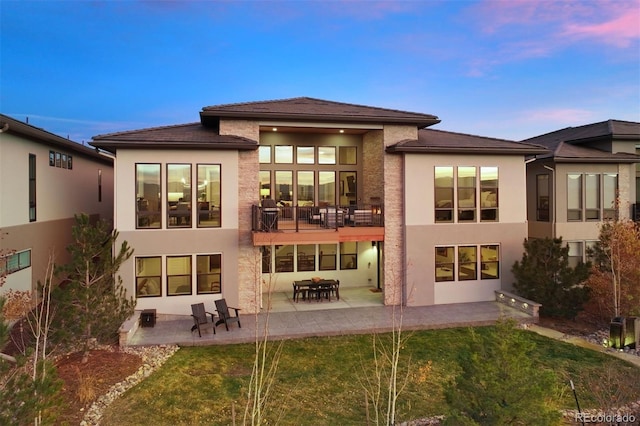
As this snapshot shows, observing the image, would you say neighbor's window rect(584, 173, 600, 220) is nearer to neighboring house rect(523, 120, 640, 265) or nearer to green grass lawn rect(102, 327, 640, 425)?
neighboring house rect(523, 120, 640, 265)

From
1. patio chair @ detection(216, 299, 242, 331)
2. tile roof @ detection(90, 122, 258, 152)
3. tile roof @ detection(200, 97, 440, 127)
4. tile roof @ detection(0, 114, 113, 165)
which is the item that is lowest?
patio chair @ detection(216, 299, 242, 331)

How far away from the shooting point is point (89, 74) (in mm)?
34438

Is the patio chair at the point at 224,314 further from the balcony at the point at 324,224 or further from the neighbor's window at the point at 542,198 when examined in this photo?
the neighbor's window at the point at 542,198

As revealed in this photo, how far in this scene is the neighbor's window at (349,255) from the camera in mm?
18438

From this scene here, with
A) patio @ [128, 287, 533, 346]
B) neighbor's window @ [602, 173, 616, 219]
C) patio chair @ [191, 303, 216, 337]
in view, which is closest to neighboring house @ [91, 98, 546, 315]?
patio @ [128, 287, 533, 346]

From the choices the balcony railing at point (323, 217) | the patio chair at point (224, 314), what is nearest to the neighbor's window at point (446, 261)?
the balcony railing at point (323, 217)

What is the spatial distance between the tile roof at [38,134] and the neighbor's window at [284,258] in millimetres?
10080

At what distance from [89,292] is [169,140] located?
5876mm

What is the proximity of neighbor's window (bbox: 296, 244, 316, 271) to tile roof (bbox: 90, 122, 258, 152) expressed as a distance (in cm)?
572

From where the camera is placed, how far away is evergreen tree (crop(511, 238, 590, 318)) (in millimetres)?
13656

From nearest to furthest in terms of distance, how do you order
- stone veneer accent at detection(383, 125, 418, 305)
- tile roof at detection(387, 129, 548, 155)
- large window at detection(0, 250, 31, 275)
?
large window at detection(0, 250, 31, 275)
tile roof at detection(387, 129, 548, 155)
stone veneer accent at detection(383, 125, 418, 305)

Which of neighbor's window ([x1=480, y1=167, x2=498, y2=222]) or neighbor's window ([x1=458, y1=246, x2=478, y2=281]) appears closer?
neighbor's window ([x1=458, y1=246, x2=478, y2=281])

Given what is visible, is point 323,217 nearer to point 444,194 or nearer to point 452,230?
point 444,194

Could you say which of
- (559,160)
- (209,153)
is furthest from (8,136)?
(559,160)
